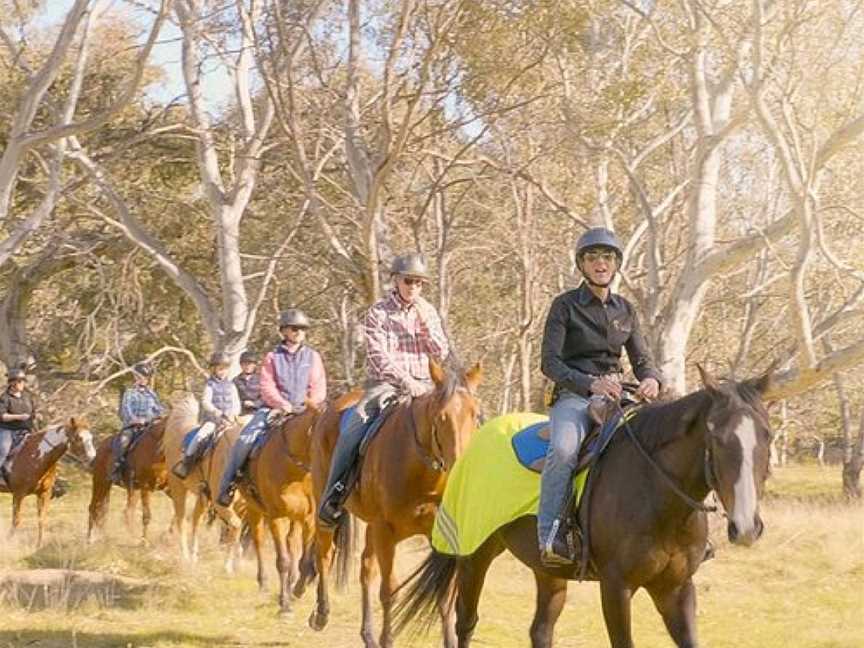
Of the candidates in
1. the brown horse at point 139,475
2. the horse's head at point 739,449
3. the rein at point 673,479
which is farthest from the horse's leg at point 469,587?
the brown horse at point 139,475

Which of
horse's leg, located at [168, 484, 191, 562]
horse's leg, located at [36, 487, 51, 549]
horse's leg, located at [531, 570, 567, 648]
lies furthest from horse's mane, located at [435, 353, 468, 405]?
horse's leg, located at [36, 487, 51, 549]

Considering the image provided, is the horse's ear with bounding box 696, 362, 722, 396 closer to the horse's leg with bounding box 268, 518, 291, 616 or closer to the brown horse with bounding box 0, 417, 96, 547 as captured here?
the horse's leg with bounding box 268, 518, 291, 616

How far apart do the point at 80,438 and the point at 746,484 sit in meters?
15.3

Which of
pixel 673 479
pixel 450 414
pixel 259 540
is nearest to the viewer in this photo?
pixel 673 479

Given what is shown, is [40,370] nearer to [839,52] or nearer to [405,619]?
[839,52]

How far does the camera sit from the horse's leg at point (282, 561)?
11422 millimetres

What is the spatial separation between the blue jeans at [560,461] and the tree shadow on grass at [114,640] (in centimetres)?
402

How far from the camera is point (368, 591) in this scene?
9.45m

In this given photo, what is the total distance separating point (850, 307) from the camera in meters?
15.8

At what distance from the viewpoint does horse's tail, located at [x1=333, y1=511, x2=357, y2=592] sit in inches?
424

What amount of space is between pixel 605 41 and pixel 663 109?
5.23 feet

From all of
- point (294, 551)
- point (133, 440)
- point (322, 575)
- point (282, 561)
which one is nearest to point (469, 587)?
point (322, 575)

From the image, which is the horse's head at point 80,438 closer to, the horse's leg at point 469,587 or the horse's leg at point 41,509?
the horse's leg at point 41,509

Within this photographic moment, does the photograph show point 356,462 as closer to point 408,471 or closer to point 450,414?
point 408,471
